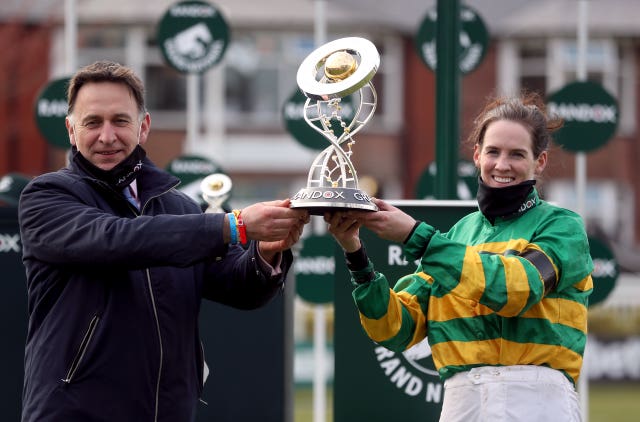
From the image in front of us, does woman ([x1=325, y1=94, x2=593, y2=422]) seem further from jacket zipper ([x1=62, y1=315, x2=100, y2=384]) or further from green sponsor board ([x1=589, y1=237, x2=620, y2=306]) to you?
green sponsor board ([x1=589, y1=237, x2=620, y2=306])

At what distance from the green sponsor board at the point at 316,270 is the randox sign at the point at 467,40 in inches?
63.6

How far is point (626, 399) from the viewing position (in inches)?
511

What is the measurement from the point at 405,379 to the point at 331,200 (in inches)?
61.4

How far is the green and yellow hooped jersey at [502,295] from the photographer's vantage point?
321cm

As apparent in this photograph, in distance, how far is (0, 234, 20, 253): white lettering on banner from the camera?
4.96 metres

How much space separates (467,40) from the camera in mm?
8914

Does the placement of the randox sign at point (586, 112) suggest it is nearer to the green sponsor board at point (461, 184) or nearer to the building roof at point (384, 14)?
the green sponsor board at point (461, 184)

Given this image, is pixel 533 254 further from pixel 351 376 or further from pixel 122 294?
pixel 351 376

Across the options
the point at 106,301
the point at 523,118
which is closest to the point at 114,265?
the point at 106,301

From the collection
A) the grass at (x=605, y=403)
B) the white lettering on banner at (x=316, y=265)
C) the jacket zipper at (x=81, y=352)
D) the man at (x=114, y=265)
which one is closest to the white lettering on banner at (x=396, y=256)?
the man at (x=114, y=265)

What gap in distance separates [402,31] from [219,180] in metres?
16.2

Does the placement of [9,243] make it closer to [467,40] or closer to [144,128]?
[144,128]

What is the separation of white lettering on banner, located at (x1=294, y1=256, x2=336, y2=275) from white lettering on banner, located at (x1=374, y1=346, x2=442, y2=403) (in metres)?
4.36

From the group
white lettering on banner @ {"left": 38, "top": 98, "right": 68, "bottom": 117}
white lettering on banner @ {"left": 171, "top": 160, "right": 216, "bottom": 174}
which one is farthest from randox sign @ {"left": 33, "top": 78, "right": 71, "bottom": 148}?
white lettering on banner @ {"left": 171, "top": 160, "right": 216, "bottom": 174}
